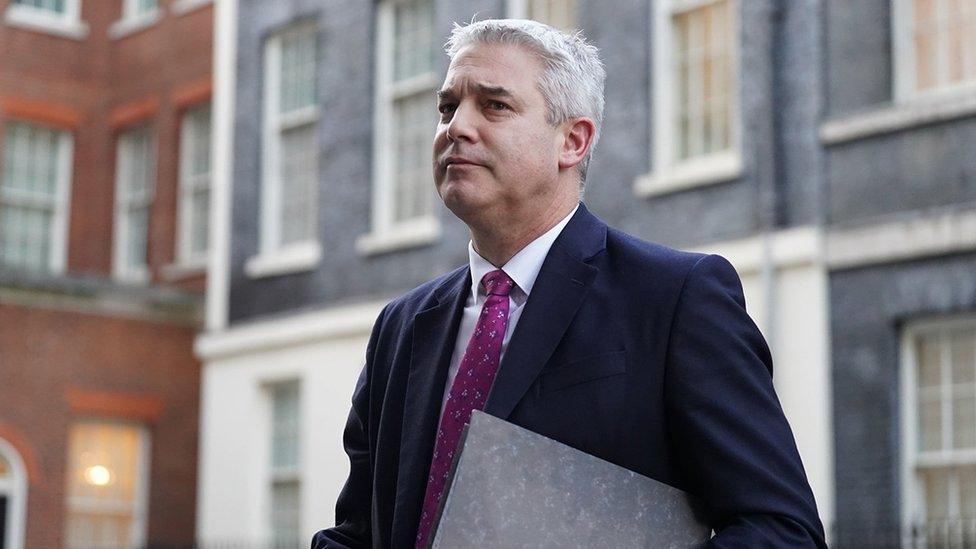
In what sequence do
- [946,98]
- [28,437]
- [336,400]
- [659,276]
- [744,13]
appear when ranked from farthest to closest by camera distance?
[28,437] < [336,400] < [744,13] < [946,98] < [659,276]

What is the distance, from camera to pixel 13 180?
24.4 metres

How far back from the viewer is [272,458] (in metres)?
20.7

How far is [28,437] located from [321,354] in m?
3.92

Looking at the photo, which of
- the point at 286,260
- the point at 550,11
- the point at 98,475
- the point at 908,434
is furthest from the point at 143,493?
the point at 908,434

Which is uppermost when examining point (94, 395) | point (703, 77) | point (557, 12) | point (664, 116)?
point (557, 12)

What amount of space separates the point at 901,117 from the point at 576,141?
11043 mm

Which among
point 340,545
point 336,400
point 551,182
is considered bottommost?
point 340,545

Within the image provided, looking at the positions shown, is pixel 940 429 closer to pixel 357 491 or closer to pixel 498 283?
pixel 357 491

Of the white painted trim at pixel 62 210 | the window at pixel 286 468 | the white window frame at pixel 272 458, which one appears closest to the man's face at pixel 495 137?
the white window frame at pixel 272 458

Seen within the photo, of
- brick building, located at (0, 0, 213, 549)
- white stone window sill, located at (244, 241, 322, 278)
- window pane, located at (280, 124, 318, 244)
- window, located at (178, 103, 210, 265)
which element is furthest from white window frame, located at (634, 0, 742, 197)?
window, located at (178, 103, 210, 265)

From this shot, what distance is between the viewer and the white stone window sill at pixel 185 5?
77.9 feet

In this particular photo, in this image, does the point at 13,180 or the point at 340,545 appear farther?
the point at 13,180

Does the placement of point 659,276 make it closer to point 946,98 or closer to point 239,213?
point 946,98

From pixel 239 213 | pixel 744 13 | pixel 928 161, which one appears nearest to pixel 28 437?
pixel 239 213
